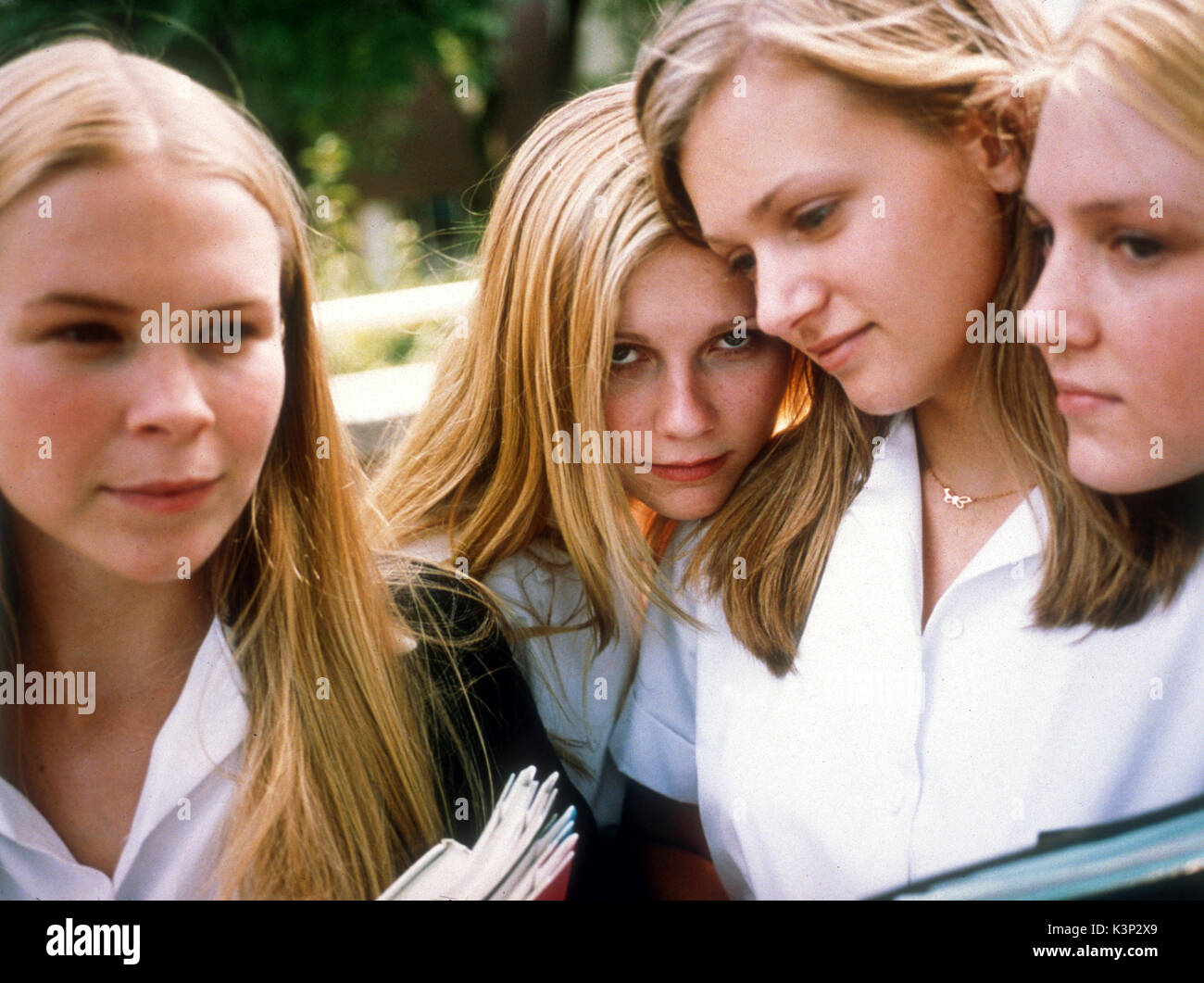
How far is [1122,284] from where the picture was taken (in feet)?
4.37

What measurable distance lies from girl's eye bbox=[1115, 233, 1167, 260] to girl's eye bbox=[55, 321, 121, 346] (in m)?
1.23

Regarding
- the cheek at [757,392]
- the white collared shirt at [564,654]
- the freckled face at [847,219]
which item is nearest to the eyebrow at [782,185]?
the freckled face at [847,219]

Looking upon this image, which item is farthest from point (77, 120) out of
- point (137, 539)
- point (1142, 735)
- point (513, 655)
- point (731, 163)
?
point (1142, 735)

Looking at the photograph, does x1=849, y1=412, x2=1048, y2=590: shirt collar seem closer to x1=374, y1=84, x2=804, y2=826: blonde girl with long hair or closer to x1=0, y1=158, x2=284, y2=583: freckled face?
x1=374, y1=84, x2=804, y2=826: blonde girl with long hair

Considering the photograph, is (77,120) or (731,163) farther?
(731,163)

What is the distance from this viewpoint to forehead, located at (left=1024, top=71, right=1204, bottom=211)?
4.20 feet

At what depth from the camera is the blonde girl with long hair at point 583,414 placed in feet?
5.01

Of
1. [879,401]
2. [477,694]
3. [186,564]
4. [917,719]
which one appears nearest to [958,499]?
[879,401]

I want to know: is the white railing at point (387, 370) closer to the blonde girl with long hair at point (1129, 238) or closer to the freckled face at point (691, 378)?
the freckled face at point (691, 378)

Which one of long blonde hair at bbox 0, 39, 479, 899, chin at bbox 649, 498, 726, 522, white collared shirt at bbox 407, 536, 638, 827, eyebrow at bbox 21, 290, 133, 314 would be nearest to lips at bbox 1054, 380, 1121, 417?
chin at bbox 649, 498, 726, 522

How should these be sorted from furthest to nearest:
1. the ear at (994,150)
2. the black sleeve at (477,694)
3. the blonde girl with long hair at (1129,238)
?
the black sleeve at (477,694) → the ear at (994,150) → the blonde girl with long hair at (1129,238)
